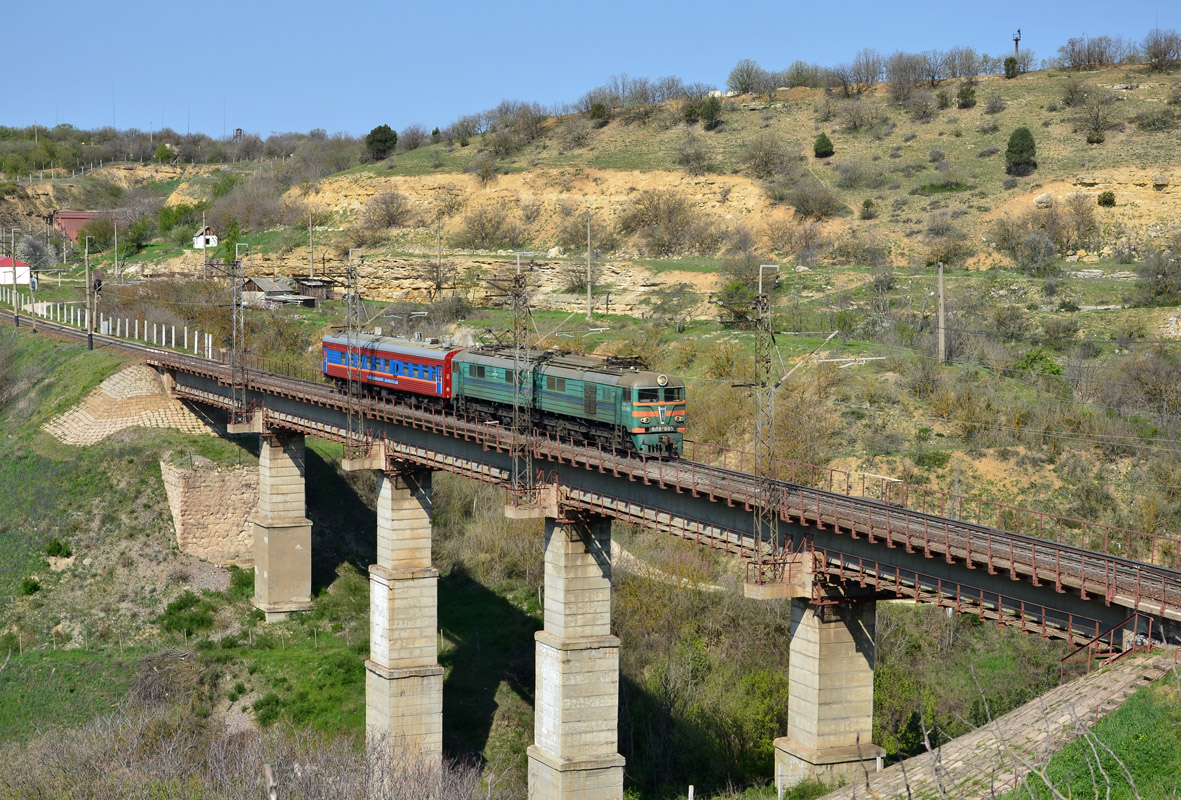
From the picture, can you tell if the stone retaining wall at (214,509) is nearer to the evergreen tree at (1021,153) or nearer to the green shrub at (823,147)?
the evergreen tree at (1021,153)

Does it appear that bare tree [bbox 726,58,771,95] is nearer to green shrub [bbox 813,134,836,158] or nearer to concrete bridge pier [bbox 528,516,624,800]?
green shrub [bbox 813,134,836,158]

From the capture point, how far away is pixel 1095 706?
21594 millimetres

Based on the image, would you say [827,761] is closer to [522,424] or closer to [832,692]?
[832,692]

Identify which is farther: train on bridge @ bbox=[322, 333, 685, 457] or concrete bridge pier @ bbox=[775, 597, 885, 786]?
train on bridge @ bbox=[322, 333, 685, 457]

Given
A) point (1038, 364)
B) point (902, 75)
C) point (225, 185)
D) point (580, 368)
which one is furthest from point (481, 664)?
point (225, 185)

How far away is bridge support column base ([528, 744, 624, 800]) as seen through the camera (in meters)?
40.5

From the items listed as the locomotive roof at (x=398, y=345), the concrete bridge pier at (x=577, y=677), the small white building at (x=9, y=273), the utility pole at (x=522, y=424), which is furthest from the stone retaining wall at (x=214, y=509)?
the small white building at (x=9, y=273)

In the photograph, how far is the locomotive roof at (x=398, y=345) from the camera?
54.2m

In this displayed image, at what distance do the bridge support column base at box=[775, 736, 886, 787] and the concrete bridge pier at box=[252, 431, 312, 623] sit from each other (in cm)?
3484

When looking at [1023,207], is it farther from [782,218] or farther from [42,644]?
[42,644]

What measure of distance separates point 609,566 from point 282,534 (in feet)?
83.1

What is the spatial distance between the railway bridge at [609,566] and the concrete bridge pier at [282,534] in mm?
78

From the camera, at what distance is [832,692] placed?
32.1m

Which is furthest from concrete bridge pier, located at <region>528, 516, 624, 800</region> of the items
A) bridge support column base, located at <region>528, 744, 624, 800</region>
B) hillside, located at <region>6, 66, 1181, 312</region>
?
hillside, located at <region>6, 66, 1181, 312</region>
